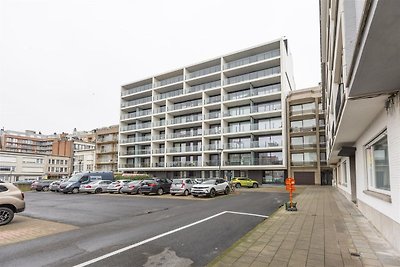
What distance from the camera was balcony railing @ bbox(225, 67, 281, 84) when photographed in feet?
131

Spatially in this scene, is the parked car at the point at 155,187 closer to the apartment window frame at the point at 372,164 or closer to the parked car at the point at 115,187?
the parked car at the point at 115,187

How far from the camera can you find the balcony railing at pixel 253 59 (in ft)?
132

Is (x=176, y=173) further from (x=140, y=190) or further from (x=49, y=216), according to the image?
(x=49, y=216)

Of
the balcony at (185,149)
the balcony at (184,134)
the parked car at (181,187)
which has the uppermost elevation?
the balcony at (184,134)

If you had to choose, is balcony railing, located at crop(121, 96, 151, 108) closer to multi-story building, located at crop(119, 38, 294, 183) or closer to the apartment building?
multi-story building, located at crop(119, 38, 294, 183)

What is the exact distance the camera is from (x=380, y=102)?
602 centimetres

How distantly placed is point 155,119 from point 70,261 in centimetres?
4773

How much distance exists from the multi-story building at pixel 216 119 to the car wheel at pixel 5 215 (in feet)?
107

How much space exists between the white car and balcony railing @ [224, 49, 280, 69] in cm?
2623

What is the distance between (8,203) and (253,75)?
124ft

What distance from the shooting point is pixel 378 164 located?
824cm

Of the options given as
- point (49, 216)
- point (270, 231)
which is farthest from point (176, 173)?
point (270, 231)

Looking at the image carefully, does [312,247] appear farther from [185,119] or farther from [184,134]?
[185,119]

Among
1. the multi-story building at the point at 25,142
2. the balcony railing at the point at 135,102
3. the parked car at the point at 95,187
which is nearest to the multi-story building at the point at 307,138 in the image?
the parked car at the point at 95,187
